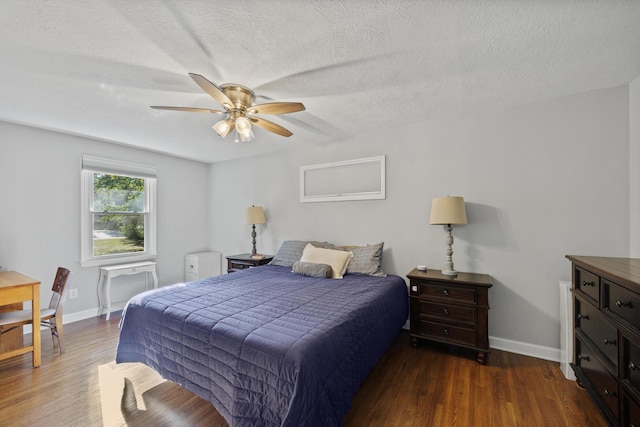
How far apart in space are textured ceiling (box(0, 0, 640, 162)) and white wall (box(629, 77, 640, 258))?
0.18 metres

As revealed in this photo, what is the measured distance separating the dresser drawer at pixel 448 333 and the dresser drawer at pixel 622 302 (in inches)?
40.9

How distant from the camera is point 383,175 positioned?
10.7 ft

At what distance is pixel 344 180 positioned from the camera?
358 centimetres

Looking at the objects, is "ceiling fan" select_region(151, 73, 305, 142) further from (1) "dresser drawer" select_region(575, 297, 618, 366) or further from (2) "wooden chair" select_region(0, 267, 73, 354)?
(1) "dresser drawer" select_region(575, 297, 618, 366)

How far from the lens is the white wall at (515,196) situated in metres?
2.29

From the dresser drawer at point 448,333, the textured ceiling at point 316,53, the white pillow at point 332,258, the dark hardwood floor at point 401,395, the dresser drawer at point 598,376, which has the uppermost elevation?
the textured ceiling at point 316,53

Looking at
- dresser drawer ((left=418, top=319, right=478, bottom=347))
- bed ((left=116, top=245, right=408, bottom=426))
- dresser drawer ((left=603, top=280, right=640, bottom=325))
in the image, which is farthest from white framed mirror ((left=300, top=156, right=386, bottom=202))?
dresser drawer ((left=603, top=280, right=640, bottom=325))

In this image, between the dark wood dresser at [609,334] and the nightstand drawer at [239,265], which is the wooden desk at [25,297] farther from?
the dark wood dresser at [609,334]

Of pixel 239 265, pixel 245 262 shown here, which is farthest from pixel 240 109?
pixel 239 265

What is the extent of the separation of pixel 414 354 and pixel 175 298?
222cm

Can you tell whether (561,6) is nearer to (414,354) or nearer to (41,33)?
(414,354)

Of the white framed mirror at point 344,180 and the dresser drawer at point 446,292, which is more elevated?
the white framed mirror at point 344,180

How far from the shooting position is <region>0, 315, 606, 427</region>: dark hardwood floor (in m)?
1.71

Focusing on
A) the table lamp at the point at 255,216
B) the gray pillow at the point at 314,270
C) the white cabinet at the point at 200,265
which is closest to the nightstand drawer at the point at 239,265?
the table lamp at the point at 255,216
